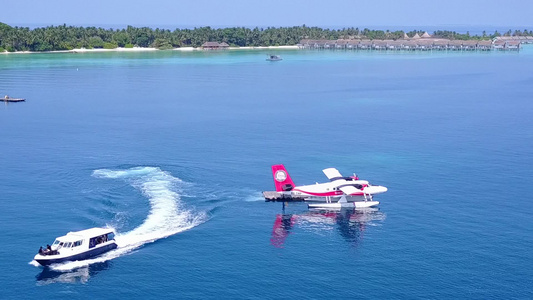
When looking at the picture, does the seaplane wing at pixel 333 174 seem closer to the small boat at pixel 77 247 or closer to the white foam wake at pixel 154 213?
the white foam wake at pixel 154 213

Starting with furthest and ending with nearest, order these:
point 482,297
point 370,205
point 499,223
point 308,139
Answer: point 308,139
point 370,205
point 499,223
point 482,297

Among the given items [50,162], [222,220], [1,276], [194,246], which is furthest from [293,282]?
[50,162]

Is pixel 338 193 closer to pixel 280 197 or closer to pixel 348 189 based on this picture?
pixel 348 189

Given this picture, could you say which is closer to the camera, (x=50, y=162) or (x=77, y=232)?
(x=77, y=232)

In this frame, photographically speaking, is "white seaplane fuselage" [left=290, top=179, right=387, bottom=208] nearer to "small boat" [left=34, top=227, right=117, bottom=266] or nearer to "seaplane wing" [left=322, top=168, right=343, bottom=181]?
"seaplane wing" [left=322, top=168, right=343, bottom=181]

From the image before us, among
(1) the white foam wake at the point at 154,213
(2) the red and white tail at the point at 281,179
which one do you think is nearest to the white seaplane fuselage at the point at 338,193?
(2) the red and white tail at the point at 281,179

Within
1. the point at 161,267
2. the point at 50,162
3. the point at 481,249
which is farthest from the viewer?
the point at 50,162

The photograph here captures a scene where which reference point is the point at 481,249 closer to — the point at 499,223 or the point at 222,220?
Result: the point at 499,223
